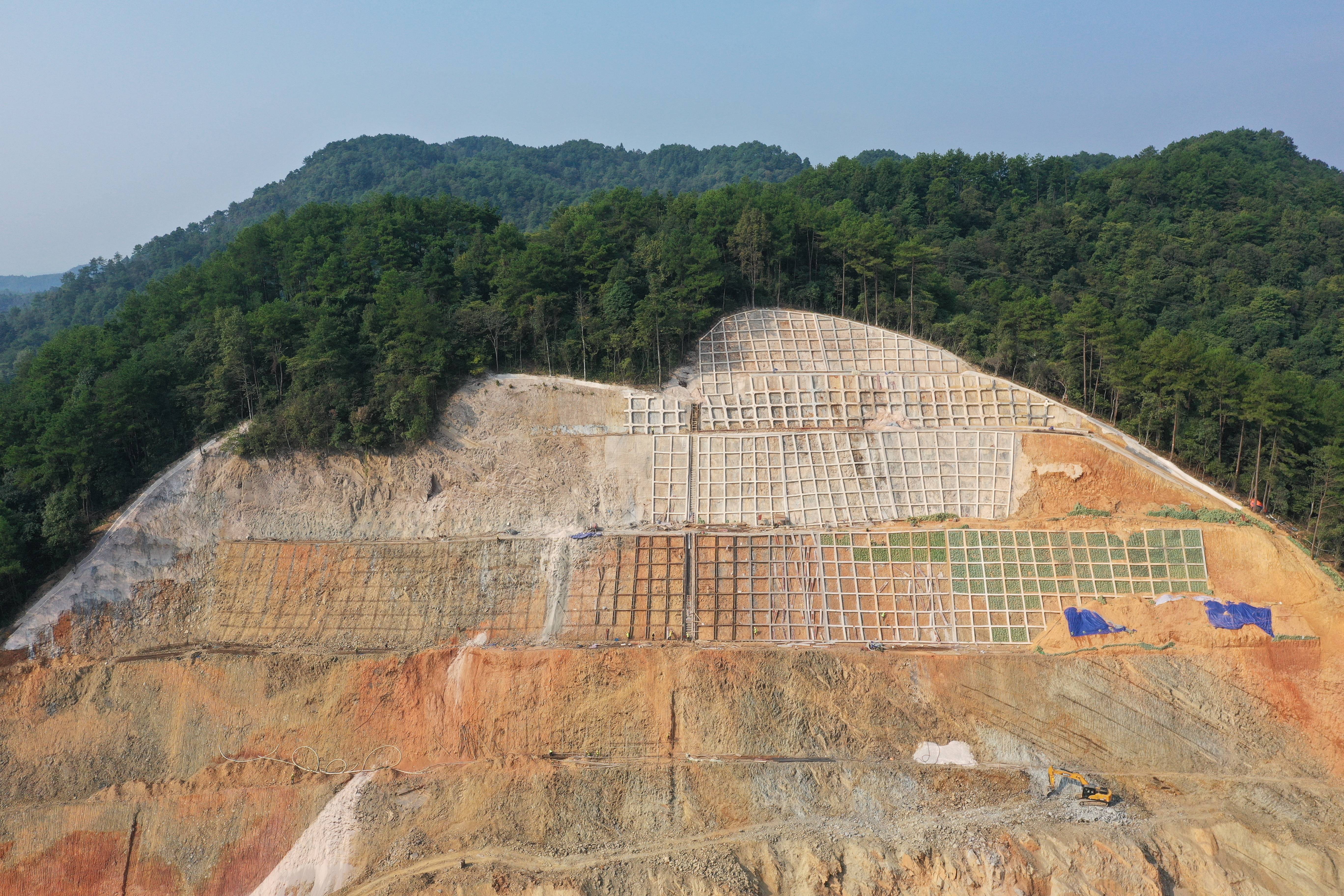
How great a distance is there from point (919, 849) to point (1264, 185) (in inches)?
2873

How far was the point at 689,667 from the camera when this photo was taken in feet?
89.7

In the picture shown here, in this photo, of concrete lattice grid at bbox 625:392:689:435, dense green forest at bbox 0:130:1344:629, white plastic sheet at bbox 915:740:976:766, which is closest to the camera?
white plastic sheet at bbox 915:740:976:766

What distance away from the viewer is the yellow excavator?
22.9 m

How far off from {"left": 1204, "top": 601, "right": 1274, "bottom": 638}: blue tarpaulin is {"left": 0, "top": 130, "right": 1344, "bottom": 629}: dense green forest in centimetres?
527

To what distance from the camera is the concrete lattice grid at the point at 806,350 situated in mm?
40219

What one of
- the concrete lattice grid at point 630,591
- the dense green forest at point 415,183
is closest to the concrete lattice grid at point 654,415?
the concrete lattice grid at point 630,591

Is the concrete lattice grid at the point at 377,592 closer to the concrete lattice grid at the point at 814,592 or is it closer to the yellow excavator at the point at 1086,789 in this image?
the concrete lattice grid at the point at 814,592

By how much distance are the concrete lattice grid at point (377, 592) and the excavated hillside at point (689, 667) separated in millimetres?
137

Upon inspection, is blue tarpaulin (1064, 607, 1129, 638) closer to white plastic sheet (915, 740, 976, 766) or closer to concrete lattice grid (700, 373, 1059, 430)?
white plastic sheet (915, 740, 976, 766)

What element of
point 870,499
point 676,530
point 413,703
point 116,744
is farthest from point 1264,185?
point 116,744

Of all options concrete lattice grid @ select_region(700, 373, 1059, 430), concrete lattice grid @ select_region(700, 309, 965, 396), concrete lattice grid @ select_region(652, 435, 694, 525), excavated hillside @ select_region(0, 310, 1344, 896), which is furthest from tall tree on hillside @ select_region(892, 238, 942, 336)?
concrete lattice grid @ select_region(652, 435, 694, 525)

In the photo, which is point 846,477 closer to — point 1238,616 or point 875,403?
point 875,403

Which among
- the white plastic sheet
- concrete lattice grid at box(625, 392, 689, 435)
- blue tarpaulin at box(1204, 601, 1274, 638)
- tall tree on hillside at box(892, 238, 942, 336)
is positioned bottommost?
the white plastic sheet

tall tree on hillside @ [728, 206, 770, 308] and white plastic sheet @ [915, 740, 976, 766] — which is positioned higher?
tall tree on hillside @ [728, 206, 770, 308]
